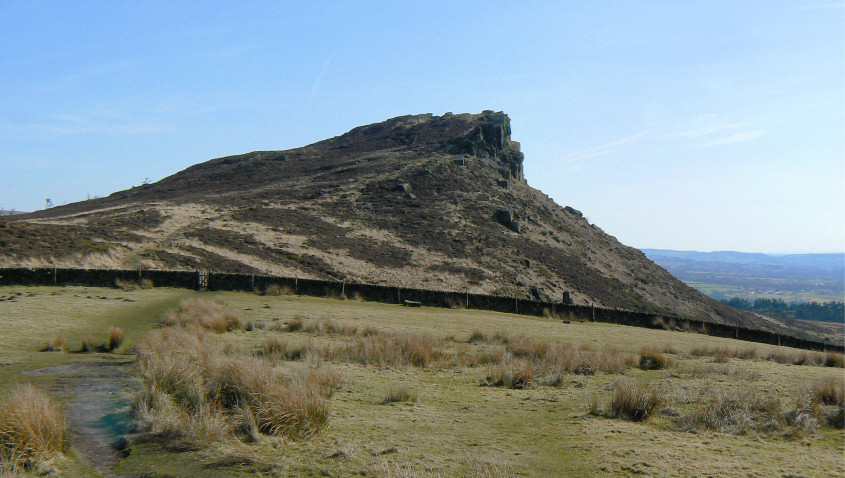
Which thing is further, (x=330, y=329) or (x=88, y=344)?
(x=330, y=329)

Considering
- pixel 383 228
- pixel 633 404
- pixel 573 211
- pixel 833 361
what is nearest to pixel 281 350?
pixel 633 404

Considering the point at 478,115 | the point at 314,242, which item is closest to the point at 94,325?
the point at 314,242

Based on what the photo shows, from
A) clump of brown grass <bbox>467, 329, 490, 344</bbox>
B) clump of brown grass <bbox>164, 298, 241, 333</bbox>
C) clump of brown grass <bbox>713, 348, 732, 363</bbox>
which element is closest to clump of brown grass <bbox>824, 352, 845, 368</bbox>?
clump of brown grass <bbox>713, 348, 732, 363</bbox>

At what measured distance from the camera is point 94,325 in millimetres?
19656

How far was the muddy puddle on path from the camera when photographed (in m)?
8.16

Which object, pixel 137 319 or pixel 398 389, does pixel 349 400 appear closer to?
pixel 398 389

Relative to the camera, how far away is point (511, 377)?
12.9 metres

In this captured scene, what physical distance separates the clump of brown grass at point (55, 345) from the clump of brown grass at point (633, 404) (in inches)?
496

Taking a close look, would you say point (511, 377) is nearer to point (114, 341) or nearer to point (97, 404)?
point (97, 404)

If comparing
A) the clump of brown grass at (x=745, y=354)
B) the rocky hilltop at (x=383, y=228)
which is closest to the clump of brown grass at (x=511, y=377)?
the clump of brown grass at (x=745, y=354)

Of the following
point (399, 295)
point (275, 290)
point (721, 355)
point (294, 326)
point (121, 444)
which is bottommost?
point (121, 444)

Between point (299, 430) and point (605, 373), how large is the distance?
8316 millimetres

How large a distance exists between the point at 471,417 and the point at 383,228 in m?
63.3

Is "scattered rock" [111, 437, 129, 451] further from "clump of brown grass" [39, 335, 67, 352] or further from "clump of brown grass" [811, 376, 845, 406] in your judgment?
"clump of brown grass" [811, 376, 845, 406]
